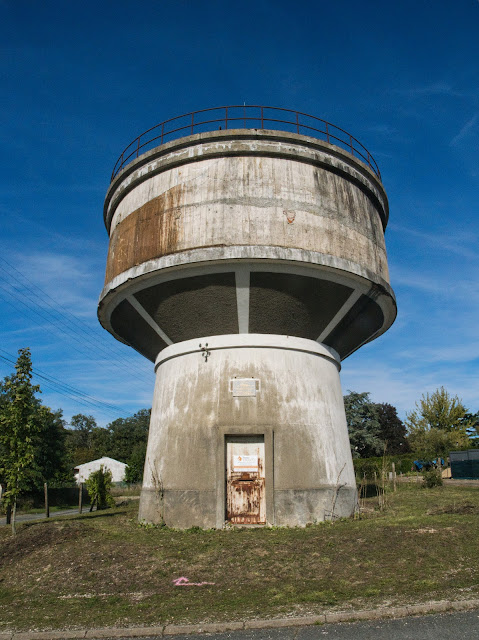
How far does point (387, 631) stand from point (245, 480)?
6.96m

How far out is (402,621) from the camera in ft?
17.8

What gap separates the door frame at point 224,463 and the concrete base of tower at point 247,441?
0.07 feet

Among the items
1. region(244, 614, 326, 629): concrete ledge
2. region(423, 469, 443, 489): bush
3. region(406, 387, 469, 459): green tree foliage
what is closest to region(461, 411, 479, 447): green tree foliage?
region(406, 387, 469, 459): green tree foliage

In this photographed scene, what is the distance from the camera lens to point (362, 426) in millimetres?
51688

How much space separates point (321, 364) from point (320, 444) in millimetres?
2186

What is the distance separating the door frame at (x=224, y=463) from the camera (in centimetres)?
1151

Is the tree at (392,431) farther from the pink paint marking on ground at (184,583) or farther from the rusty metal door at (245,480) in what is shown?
the pink paint marking on ground at (184,583)

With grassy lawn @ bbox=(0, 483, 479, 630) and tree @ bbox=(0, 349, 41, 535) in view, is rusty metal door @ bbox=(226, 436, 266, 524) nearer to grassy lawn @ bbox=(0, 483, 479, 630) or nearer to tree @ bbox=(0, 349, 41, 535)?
grassy lawn @ bbox=(0, 483, 479, 630)

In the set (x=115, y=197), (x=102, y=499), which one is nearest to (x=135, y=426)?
(x=102, y=499)

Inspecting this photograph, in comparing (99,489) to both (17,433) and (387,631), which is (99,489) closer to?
(17,433)

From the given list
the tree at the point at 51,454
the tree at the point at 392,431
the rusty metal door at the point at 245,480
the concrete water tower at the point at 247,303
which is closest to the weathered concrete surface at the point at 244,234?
the concrete water tower at the point at 247,303

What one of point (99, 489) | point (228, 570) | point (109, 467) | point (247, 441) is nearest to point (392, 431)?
point (109, 467)

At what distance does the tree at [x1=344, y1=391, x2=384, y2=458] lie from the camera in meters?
50.4

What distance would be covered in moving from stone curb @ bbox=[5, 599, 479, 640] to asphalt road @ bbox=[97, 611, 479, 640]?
89 millimetres
